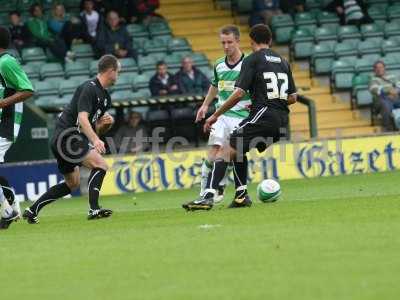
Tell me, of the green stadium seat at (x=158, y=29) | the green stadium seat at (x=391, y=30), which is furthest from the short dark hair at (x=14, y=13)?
the green stadium seat at (x=391, y=30)

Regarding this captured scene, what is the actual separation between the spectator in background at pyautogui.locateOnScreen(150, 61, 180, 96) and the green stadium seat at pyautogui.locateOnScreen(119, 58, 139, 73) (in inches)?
63.4

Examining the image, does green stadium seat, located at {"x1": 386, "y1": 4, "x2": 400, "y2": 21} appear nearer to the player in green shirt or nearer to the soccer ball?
the soccer ball

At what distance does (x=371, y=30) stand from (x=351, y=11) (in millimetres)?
637

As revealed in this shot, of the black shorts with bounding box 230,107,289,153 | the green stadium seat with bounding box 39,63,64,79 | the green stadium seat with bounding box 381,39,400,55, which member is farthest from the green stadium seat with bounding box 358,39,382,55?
the black shorts with bounding box 230,107,289,153

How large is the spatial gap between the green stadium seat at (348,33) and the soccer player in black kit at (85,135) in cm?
1387

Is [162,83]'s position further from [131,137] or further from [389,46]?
[389,46]

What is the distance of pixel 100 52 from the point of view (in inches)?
987

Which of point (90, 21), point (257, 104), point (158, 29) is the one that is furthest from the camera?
point (158, 29)

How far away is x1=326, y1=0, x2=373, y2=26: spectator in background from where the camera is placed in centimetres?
2797

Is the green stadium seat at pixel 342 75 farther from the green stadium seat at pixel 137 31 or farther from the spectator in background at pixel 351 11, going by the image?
the green stadium seat at pixel 137 31

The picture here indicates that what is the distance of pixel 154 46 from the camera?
85.7 ft

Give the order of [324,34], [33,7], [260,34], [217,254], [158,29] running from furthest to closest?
[324,34] < [158,29] < [33,7] < [260,34] < [217,254]

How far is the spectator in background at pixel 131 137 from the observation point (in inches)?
889

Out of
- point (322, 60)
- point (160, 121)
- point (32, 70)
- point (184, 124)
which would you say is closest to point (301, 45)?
point (322, 60)
